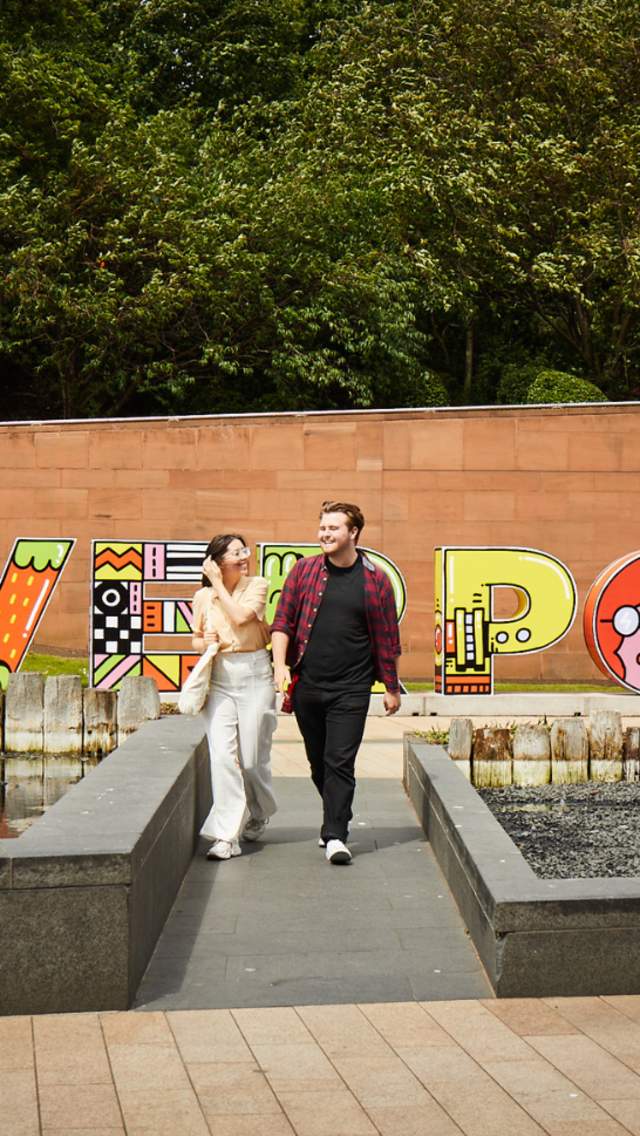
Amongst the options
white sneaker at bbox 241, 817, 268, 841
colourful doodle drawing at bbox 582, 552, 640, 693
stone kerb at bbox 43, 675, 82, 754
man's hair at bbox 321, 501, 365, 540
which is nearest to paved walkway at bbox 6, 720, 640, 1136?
white sneaker at bbox 241, 817, 268, 841

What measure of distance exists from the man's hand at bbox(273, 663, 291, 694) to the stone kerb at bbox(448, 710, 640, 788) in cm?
222

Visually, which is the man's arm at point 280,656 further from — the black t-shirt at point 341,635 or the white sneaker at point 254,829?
the white sneaker at point 254,829

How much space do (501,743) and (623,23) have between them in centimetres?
2137

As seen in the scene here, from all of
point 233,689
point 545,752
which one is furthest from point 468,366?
point 233,689

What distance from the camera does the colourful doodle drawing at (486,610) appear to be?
17000mm

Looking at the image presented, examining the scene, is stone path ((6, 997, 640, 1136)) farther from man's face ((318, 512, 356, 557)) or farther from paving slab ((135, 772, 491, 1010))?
man's face ((318, 512, 356, 557))

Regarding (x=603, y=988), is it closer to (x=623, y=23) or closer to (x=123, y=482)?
(x=123, y=482)

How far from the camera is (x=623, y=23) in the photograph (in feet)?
89.1

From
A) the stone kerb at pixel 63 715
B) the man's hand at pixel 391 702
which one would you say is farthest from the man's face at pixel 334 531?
the stone kerb at pixel 63 715

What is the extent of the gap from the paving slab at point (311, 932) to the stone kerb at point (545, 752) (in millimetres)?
1259

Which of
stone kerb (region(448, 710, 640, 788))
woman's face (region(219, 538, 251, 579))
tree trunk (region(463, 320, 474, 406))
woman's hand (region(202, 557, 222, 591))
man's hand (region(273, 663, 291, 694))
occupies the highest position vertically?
tree trunk (region(463, 320, 474, 406))

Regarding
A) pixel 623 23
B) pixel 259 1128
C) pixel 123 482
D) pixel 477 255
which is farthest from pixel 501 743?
pixel 623 23

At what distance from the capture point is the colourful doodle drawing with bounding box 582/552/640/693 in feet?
55.3

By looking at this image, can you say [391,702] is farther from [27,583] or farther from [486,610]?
[27,583]
